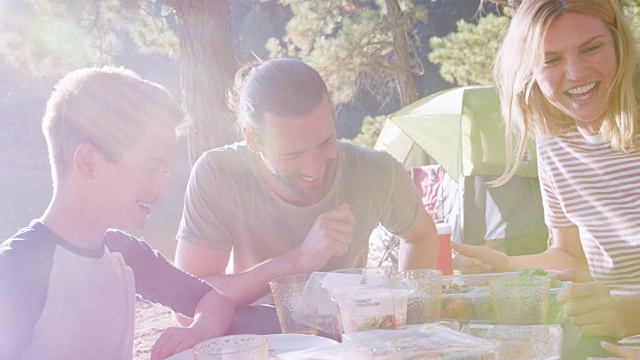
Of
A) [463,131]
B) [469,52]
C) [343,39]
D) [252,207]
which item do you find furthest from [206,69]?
[343,39]

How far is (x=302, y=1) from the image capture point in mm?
9945

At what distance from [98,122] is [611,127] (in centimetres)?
138

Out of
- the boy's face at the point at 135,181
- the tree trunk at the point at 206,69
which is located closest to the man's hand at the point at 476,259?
the boy's face at the point at 135,181

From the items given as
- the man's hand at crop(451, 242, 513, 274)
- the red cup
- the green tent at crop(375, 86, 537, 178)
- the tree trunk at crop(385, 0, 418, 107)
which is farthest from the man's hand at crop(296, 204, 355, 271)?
the tree trunk at crop(385, 0, 418, 107)

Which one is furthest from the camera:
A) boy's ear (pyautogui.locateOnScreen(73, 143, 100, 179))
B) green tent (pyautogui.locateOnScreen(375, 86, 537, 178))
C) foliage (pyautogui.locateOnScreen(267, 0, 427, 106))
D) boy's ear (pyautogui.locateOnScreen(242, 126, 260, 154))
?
foliage (pyautogui.locateOnScreen(267, 0, 427, 106))

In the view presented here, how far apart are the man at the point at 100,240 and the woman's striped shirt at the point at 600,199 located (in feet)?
3.78

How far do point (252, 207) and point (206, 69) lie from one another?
2.77 meters

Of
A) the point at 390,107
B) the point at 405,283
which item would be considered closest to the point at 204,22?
the point at 405,283

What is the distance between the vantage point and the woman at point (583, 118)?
188 centimetres

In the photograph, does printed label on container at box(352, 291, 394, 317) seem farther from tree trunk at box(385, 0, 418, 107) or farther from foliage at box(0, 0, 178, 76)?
tree trunk at box(385, 0, 418, 107)

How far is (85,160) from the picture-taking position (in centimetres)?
141

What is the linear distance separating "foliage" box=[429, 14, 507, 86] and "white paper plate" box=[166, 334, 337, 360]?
6788 millimetres

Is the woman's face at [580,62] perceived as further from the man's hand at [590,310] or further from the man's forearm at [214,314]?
the man's forearm at [214,314]

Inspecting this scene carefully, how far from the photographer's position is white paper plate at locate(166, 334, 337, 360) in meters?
1.10
